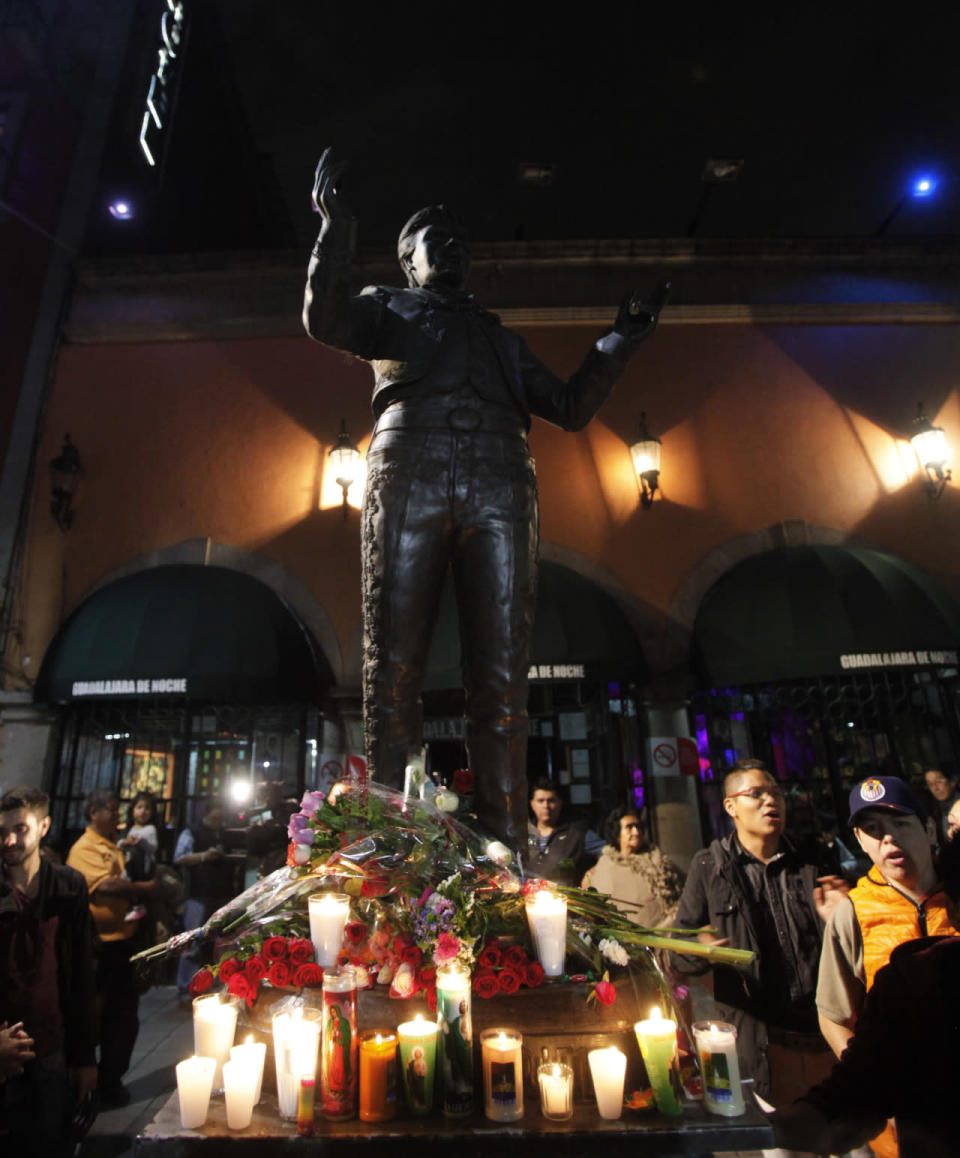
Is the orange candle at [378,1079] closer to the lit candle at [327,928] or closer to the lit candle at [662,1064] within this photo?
the lit candle at [327,928]

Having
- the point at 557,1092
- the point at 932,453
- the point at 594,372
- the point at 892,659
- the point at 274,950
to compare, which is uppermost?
the point at 932,453

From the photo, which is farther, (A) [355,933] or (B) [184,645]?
(B) [184,645]

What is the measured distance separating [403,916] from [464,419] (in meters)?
1.84

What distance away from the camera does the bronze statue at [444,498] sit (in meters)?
2.64

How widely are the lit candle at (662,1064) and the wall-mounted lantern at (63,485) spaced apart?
9368 mm

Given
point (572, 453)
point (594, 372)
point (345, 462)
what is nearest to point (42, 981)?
point (594, 372)

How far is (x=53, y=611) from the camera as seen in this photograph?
8.68 metres

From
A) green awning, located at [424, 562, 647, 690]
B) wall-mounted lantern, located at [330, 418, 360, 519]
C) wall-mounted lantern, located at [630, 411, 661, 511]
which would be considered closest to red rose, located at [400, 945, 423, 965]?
green awning, located at [424, 562, 647, 690]

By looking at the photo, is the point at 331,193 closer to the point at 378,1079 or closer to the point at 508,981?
the point at 508,981

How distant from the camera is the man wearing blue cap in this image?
2.26 m

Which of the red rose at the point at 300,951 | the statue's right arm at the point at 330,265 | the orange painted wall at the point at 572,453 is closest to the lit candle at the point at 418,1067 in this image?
the red rose at the point at 300,951

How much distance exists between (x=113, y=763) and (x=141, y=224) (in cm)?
800

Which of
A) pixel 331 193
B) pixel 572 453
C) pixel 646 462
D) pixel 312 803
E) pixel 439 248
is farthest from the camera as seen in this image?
pixel 572 453

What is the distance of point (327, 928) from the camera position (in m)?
1.88
